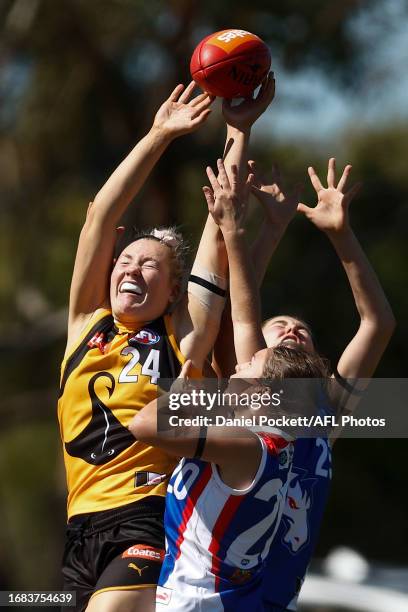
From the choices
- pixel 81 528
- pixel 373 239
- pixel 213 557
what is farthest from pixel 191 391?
pixel 373 239

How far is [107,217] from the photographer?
463 cm

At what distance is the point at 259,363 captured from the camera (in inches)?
152

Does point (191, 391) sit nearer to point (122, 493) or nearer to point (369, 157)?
point (122, 493)

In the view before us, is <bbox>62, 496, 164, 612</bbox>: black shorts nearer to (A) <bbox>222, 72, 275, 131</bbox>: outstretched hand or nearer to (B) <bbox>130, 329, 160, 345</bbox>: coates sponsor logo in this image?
(B) <bbox>130, 329, 160, 345</bbox>: coates sponsor logo

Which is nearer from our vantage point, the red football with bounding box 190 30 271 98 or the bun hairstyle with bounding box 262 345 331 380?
the bun hairstyle with bounding box 262 345 331 380

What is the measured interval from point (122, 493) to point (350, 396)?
112cm

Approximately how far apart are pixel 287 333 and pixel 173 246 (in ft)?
1.96

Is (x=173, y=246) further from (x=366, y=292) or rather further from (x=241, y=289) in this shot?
(x=366, y=292)

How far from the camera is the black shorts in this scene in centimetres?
412

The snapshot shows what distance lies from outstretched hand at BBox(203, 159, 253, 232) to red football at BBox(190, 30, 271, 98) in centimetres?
50

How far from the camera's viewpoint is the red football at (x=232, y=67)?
4.86m

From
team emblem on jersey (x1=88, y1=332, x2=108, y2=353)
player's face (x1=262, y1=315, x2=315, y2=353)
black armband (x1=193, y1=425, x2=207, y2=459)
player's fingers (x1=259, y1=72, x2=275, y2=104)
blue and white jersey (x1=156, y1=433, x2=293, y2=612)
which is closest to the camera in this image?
black armband (x1=193, y1=425, x2=207, y2=459)

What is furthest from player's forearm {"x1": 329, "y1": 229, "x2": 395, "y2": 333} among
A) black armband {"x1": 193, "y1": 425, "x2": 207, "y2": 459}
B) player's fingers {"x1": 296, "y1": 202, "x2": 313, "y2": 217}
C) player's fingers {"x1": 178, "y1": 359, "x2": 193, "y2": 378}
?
black armband {"x1": 193, "y1": 425, "x2": 207, "y2": 459}

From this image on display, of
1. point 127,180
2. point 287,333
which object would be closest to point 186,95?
point 127,180
